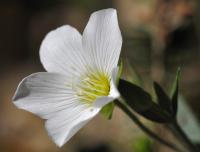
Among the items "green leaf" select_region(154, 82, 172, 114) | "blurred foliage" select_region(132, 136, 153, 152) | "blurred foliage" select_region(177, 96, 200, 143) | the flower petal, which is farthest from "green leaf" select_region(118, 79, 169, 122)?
"blurred foliage" select_region(132, 136, 153, 152)

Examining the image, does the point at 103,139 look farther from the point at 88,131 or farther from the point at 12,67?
the point at 12,67

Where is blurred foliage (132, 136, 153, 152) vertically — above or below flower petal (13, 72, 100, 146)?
below

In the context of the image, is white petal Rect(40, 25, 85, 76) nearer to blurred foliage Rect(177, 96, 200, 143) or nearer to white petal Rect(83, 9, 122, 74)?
white petal Rect(83, 9, 122, 74)

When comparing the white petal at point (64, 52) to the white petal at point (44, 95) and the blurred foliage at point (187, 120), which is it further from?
the blurred foliage at point (187, 120)

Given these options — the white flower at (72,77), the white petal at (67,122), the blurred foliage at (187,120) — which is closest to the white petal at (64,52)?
the white flower at (72,77)

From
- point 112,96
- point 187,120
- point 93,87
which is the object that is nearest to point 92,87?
point 93,87

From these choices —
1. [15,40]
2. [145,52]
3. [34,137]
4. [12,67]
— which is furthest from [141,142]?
[15,40]
